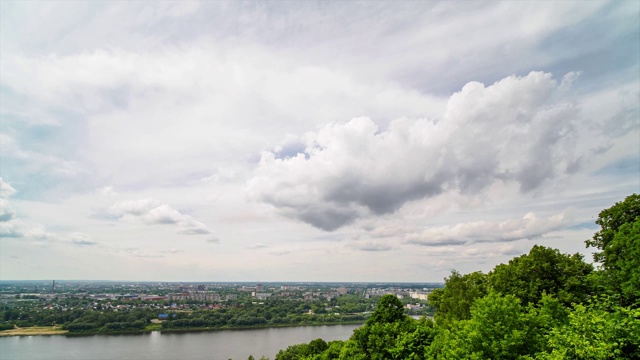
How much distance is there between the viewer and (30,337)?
269ft

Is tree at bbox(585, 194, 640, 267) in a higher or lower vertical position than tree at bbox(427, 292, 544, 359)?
higher

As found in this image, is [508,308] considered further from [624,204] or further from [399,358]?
[624,204]

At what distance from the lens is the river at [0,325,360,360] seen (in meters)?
61.6

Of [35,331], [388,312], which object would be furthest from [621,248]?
[35,331]

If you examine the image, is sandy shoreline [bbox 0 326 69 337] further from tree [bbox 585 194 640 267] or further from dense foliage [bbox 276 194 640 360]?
tree [bbox 585 194 640 267]

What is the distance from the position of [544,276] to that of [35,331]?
107121 millimetres

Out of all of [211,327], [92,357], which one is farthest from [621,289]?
[211,327]

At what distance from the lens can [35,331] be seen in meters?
88.0

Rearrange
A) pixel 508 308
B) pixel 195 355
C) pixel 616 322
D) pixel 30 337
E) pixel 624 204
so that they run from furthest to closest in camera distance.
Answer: pixel 30 337, pixel 195 355, pixel 624 204, pixel 508 308, pixel 616 322

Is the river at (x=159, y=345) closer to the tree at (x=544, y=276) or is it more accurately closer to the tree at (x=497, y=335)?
the tree at (x=544, y=276)

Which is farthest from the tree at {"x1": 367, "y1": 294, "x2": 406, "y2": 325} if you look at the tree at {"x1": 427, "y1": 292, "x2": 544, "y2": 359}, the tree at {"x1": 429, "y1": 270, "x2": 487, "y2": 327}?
the tree at {"x1": 427, "y1": 292, "x2": 544, "y2": 359}

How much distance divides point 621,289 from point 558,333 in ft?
21.9

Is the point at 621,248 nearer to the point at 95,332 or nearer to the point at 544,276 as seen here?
the point at 544,276

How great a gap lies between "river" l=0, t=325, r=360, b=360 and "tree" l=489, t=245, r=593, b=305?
146ft
